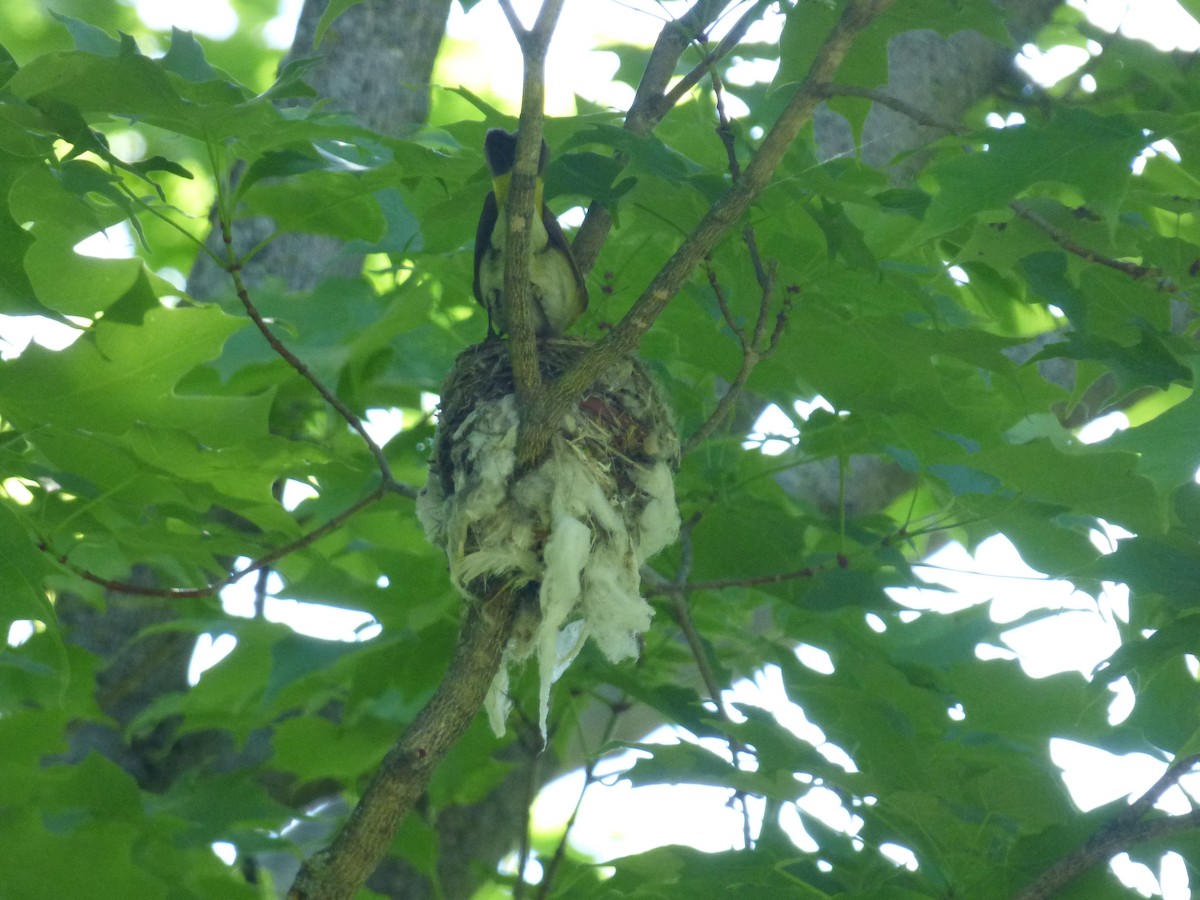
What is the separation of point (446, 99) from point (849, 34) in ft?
13.2

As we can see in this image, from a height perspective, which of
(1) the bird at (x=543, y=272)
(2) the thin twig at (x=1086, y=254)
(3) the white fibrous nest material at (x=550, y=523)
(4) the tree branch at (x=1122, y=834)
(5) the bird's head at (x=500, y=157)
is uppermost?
(1) the bird at (x=543, y=272)

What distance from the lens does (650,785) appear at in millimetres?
2137

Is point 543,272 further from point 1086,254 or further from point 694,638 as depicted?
point 1086,254

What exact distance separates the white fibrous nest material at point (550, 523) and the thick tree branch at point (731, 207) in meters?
0.21

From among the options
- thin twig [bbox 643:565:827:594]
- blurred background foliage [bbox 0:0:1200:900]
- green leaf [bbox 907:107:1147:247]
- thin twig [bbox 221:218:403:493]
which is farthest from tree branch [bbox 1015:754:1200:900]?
thin twig [bbox 221:218:403:493]

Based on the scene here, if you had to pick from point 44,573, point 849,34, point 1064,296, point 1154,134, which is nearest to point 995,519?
point 1064,296

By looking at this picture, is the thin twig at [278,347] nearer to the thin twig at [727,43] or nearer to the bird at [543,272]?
the bird at [543,272]

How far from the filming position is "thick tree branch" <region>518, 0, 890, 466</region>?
1937 mm

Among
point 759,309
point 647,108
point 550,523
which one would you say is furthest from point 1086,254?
point 550,523

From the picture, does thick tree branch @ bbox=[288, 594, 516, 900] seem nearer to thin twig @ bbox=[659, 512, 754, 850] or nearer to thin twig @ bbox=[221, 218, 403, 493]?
thin twig @ bbox=[221, 218, 403, 493]

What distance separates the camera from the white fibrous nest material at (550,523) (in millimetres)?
2156

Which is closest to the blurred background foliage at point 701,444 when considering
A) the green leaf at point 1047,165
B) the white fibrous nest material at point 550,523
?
the green leaf at point 1047,165

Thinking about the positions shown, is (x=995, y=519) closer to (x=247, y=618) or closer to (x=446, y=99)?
(x=247, y=618)

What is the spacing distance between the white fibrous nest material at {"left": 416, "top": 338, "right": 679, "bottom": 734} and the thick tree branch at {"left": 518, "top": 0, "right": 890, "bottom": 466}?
0.21 meters
